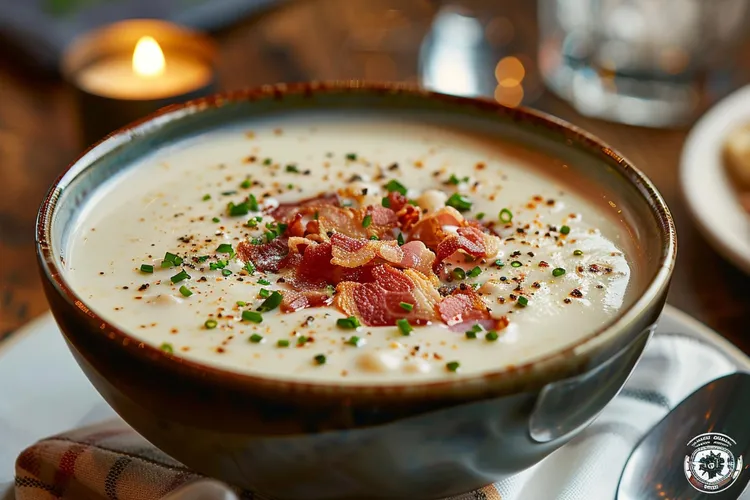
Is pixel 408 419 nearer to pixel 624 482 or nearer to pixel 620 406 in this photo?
pixel 624 482

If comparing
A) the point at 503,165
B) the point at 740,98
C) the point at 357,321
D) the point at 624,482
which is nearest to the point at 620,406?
Answer: the point at 624,482

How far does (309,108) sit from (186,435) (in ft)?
3.05

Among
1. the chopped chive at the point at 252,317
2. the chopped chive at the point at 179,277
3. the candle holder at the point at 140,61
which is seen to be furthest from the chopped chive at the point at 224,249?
the candle holder at the point at 140,61

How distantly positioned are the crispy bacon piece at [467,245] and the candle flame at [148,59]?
1.84 m

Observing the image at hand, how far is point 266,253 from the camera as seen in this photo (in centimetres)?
161

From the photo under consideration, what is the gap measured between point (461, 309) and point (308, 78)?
2147 mm

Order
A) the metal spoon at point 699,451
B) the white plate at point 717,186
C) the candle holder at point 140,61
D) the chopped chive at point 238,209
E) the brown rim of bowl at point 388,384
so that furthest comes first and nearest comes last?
the candle holder at point 140,61
the white plate at point 717,186
the chopped chive at point 238,209
the metal spoon at point 699,451
the brown rim of bowl at point 388,384

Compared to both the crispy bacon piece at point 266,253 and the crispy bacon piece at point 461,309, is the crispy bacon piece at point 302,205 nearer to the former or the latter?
the crispy bacon piece at point 266,253

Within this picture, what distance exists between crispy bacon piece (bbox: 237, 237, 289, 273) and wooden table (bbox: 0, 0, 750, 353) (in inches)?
37.2

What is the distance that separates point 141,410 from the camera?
1312 mm

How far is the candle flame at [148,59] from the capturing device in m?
3.16

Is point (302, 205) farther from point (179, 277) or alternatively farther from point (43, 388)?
point (43, 388)

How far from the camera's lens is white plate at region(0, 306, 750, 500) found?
167 cm

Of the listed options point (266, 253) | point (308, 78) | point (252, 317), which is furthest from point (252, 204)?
point (308, 78)
